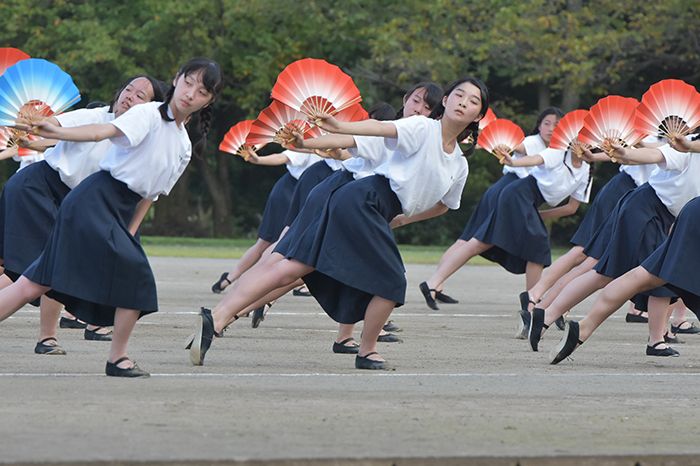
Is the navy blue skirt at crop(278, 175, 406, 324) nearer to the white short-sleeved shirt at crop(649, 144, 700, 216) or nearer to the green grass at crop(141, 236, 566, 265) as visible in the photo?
the white short-sleeved shirt at crop(649, 144, 700, 216)

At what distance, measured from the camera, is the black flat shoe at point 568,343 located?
9.52m

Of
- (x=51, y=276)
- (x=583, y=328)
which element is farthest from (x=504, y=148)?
(x=51, y=276)

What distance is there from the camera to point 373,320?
9133mm

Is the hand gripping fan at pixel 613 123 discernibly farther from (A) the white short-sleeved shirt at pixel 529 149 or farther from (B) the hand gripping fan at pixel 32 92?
(B) the hand gripping fan at pixel 32 92

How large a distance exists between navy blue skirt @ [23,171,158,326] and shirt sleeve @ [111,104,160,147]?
0.26m

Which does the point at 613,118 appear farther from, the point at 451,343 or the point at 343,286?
the point at 343,286

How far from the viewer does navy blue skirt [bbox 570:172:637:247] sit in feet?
45.7

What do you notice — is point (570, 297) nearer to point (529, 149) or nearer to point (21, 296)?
point (21, 296)

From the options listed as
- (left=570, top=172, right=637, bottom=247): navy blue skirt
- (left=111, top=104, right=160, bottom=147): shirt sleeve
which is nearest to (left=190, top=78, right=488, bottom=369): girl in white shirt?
(left=111, top=104, right=160, bottom=147): shirt sleeve

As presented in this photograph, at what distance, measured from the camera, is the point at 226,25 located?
121 feet

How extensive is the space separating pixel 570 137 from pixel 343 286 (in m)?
→ 5.07

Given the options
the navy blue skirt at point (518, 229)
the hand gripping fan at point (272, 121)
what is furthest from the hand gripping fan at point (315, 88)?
the navy blue skirt at point (518, 229)

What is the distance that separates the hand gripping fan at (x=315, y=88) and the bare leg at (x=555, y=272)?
4.68 m

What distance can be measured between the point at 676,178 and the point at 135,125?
12.7 ft
